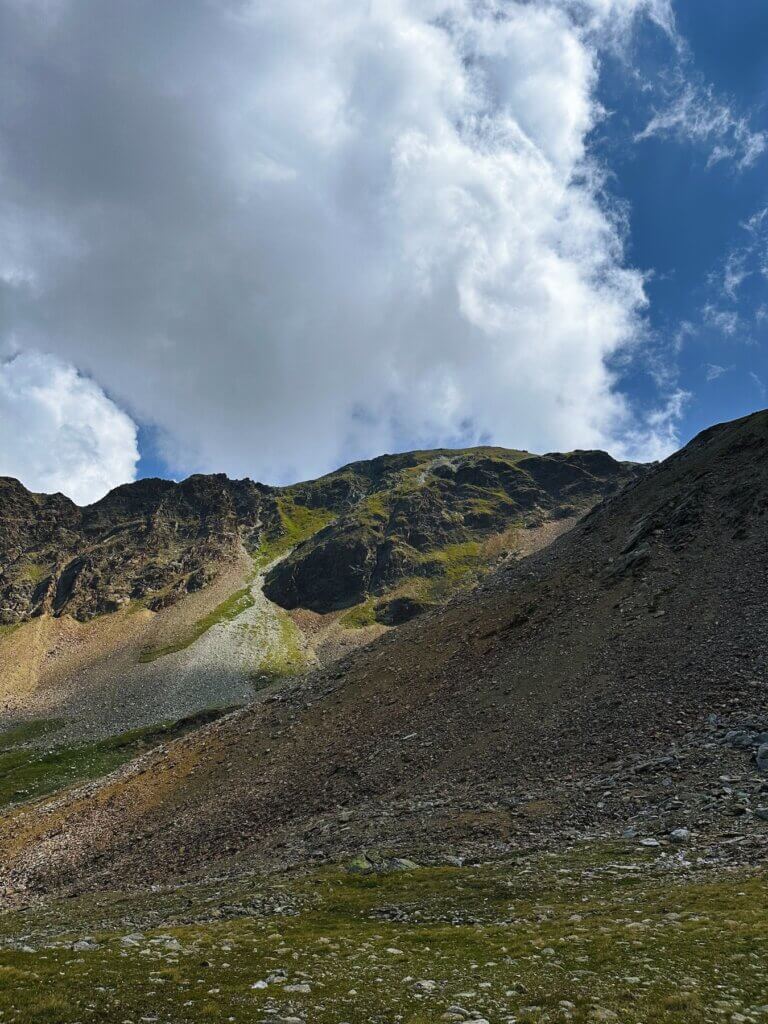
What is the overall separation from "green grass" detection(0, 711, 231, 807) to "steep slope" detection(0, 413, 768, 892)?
35.2m

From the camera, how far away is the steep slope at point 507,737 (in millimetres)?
28344

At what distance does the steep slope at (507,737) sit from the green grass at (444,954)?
5494 mm

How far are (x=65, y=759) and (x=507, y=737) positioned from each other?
104m

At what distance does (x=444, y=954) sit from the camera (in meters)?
14.5

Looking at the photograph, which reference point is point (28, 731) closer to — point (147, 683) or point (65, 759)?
point (147, 683)

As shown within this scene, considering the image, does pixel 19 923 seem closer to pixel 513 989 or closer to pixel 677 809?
pixel 513 989

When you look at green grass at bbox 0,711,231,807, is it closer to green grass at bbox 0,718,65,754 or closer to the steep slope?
green grass at bbox 0,718,65,754

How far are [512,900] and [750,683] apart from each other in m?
24.7

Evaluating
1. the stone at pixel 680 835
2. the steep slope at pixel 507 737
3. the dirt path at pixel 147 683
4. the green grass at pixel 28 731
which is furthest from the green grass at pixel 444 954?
the green grass at pixel 28 731

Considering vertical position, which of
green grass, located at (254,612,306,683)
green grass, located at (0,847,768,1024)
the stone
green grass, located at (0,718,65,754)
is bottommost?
the stone

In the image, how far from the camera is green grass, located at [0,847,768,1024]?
1078cm

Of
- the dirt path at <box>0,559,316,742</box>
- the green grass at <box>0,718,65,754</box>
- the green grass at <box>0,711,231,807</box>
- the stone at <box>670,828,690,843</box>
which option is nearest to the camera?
the stone at <box>670,828,690,843</box>

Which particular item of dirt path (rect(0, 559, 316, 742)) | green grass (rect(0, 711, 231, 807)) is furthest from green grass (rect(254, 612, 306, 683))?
green grass (rect(0, 711, 231, 807))

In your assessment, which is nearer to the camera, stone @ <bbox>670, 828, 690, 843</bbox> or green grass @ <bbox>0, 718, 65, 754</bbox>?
stone @ <bbox>670, 828, 690, 843</bbox>
